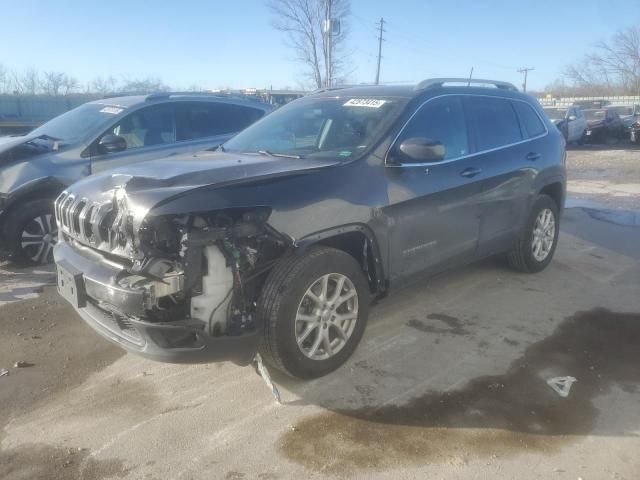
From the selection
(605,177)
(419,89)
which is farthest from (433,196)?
(605,177)

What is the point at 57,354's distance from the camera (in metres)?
3.90

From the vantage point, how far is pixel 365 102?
412cm

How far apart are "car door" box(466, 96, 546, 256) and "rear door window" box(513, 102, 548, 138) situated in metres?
0.01

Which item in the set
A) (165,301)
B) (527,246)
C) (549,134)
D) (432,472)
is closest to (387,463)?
(432,472)

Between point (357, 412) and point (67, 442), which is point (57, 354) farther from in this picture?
point (357, 412)

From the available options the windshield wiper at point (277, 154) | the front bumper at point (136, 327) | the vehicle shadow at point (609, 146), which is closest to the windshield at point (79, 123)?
the windshield wiper at point (277, 154)

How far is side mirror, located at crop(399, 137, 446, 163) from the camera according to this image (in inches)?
140

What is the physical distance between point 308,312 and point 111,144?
145 inches

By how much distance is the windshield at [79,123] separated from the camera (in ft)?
19.9

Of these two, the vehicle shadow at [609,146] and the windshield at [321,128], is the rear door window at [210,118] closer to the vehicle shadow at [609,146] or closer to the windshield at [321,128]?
the windshield at [321,128]

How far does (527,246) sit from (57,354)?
13.8 feet

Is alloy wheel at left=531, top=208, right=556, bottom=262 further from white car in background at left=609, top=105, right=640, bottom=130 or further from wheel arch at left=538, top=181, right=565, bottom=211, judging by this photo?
white car in background at left=609, top=105, right=640, bottom=130

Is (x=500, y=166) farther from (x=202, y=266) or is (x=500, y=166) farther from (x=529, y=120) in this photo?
(x=202, y=266)

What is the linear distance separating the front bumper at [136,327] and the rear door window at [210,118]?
380 centimetres
